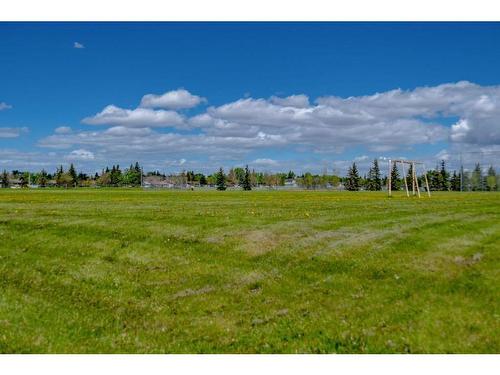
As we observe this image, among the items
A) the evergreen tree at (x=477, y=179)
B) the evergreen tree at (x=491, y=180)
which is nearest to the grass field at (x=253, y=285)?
the evergreen tree at (x=491, y=180)

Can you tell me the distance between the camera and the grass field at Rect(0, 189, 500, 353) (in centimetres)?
1492

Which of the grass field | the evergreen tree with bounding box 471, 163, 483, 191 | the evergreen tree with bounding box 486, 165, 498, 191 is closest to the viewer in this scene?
the grass field

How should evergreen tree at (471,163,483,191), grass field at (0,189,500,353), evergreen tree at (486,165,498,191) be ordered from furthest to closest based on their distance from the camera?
1. evergreen tree at (471,163,483,191)
2. evergreen tree at (486,165,498,191)
3. grass field at (0,189,500,353)

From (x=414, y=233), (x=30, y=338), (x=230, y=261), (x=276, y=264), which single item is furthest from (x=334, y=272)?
(x=30, y=338)

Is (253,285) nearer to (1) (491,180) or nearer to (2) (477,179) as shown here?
(1) (491,180)

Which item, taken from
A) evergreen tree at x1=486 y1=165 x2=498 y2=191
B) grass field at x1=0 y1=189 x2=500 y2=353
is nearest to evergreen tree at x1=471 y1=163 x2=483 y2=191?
evergreen tree at x1=486 y1=165 x2=498 y2=191

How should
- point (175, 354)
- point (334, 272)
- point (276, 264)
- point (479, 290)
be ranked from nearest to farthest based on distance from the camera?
point (175, 354) → point (479, 290) → point (334, 272) → point (276, 264)

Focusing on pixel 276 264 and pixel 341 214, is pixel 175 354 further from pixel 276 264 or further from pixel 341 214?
pixel 341 214

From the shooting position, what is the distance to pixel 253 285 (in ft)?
68.6

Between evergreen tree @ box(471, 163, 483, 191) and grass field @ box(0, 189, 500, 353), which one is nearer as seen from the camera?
grass field @ box(0, 189, 500, 353)

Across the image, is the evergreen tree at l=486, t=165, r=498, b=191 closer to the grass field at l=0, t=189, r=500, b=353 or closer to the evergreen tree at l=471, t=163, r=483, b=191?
the evergreen tree at l=471, t=163, r=483, b=191

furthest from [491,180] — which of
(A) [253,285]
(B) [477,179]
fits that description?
(A) [253,285]

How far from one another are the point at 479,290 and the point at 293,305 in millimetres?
6911

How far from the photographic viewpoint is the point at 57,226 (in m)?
31.9
